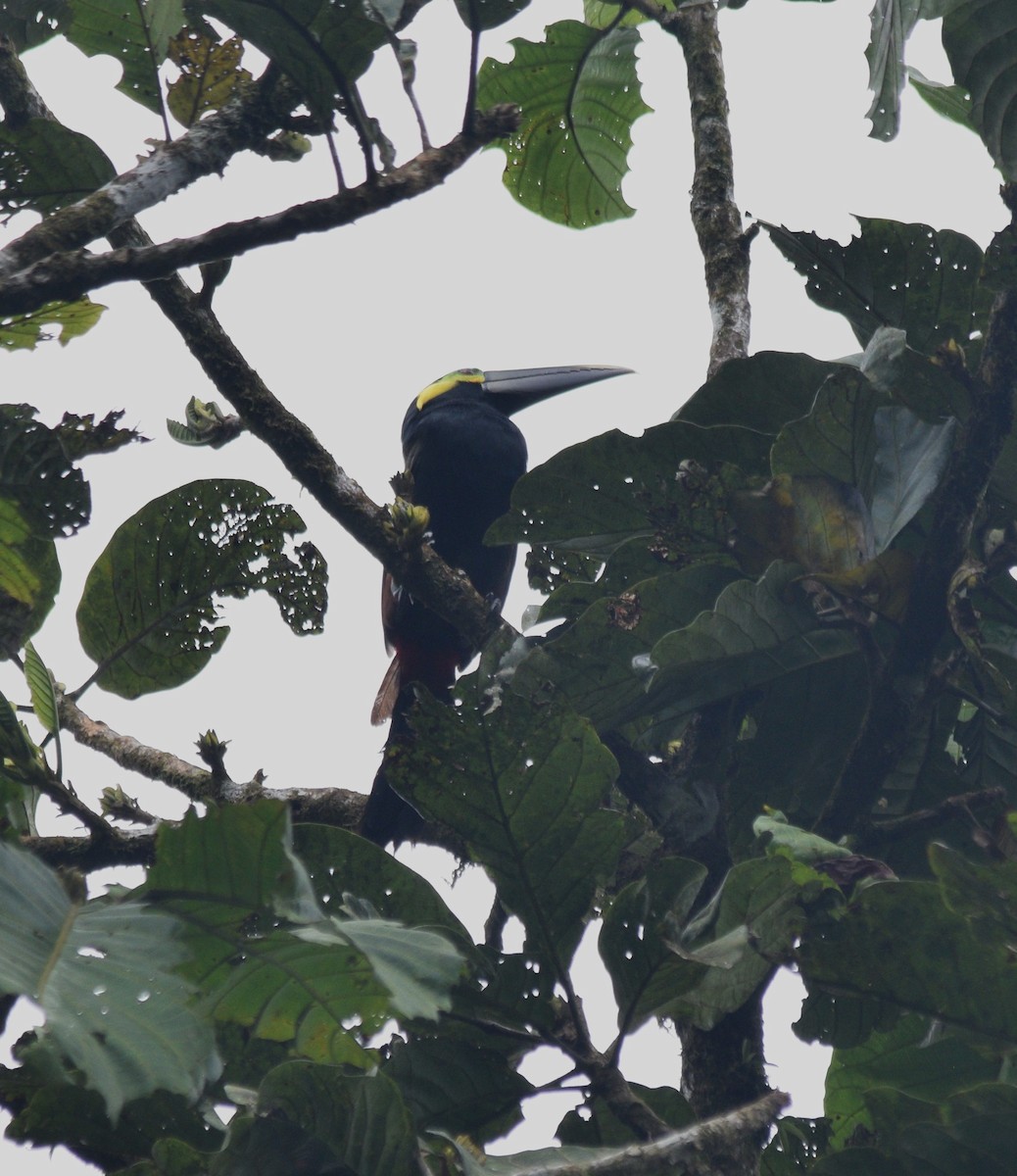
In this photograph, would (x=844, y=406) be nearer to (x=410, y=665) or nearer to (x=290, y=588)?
(x=290, y=588)

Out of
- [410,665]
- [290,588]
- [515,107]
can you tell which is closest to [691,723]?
[290,588]

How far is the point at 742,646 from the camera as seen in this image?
1570 mm

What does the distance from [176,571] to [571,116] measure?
57.8 inches

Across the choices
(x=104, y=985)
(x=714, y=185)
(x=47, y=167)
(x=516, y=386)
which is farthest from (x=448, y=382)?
(x=104, y=985)

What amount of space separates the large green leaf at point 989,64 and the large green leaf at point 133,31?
3.53ft

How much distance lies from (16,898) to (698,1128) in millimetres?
654

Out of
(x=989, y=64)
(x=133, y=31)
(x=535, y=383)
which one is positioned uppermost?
(x=535, y=383)

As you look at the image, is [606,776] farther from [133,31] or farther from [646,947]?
[133,31]

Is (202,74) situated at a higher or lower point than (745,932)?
higher

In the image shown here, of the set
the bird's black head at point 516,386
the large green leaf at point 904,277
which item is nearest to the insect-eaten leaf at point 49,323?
the large green leaf at point 904,277

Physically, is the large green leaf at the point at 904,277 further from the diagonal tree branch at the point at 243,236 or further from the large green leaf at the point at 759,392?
the diagonal tree branch at the point at 243,236

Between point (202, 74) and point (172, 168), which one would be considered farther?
point (202, 74)

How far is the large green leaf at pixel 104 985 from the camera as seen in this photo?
0.94m

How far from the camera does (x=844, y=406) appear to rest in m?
1.62
